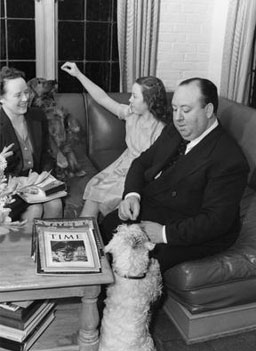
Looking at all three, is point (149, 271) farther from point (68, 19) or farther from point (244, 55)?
point (68, 19)

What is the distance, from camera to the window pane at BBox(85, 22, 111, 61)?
396 centimetres

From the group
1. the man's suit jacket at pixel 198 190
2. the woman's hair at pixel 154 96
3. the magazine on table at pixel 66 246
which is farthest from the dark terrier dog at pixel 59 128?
the magazine on table at pixel 66 246

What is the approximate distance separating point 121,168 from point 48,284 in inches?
49.3

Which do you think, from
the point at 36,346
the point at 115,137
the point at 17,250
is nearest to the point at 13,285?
the point at 17,250

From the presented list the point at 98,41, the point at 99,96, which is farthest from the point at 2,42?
the point at 99,96

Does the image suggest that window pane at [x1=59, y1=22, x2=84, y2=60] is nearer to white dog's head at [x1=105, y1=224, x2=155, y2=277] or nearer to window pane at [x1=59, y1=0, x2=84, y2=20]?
window pane at [x1=59, y1=0, x2=84, y2=20]

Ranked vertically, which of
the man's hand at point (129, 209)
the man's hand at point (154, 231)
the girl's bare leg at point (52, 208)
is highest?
the man's hand at point (129, 209)

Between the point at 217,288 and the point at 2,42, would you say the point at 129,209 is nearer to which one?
the point at 217,288

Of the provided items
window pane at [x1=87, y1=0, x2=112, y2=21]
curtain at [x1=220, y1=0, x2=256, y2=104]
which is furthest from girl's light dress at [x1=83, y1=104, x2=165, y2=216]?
window pane at [x1=87, y1=0, x2=112, y2=21]

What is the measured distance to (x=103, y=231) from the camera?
8.02ft

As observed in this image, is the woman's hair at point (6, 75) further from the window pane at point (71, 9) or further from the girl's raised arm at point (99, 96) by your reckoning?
the window pane at point (71, 9)

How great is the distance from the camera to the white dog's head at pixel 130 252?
71.2 inches

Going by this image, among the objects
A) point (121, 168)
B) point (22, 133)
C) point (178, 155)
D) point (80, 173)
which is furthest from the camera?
point (80, 173)

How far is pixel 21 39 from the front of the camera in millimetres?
3869
